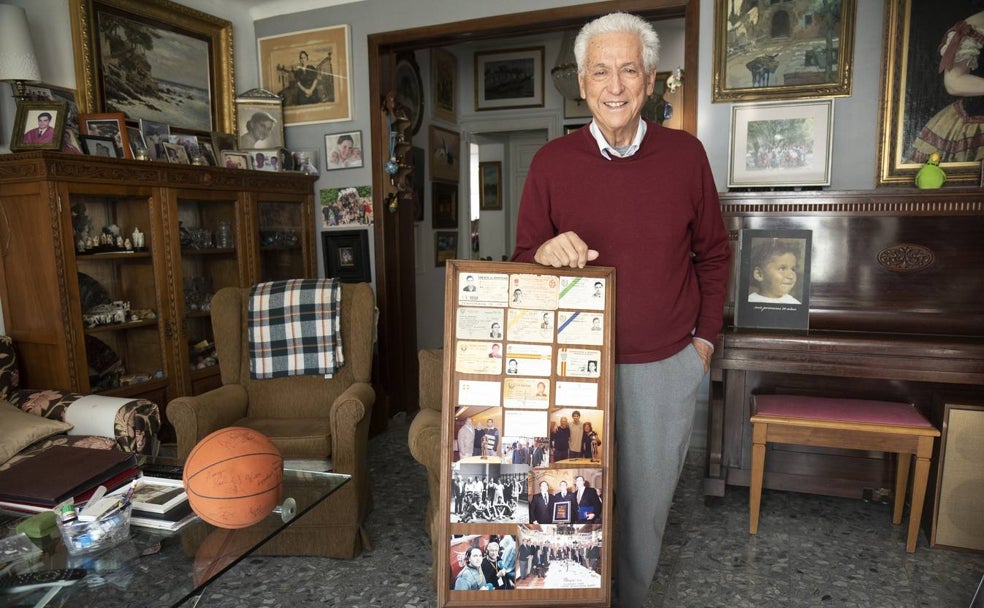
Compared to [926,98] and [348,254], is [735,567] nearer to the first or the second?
[926,98]

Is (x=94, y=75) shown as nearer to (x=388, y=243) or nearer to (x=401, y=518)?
(x=388, y=243)

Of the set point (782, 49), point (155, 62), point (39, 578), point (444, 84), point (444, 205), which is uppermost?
point (444, 84)

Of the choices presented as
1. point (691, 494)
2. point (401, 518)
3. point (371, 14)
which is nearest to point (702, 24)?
point (371, 14)

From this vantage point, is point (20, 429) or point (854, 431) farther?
point (854, 431)

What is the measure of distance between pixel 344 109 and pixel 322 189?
54 cm

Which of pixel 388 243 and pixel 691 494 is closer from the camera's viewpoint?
pixel 691 494

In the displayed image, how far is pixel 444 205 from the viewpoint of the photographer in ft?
16.6

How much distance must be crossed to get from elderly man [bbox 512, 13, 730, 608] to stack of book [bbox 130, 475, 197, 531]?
1078 mm

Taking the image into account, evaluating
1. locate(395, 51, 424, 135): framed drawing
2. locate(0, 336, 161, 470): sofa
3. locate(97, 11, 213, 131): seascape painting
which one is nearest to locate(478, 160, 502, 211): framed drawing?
locate(395, 51, 424, 135): framed drawing

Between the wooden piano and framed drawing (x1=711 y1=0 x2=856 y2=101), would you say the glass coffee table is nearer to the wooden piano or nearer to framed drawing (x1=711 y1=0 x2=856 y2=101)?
the wooden piano

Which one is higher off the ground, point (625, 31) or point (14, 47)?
point (14, 47)

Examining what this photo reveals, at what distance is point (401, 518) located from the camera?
277cm

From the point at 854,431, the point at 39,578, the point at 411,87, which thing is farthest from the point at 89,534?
the point at 411,87

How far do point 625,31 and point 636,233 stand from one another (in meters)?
0.46
